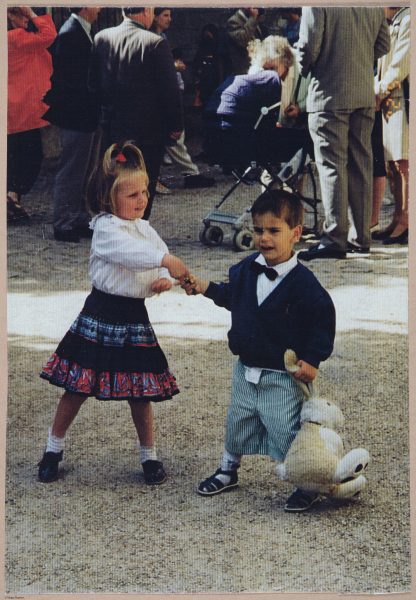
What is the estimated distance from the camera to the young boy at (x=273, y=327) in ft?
7.68

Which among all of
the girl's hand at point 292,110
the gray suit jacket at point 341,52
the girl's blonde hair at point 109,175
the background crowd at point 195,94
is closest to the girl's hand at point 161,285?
the girl's blonde hair at point 109,175

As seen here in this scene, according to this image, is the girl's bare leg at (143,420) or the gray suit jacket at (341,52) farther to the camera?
the gray suit jacket at (341,52)

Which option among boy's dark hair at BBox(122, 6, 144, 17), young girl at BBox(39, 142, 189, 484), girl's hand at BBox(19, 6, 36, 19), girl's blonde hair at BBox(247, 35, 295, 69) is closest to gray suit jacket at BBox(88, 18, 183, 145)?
boy's dark hair at BBox(122, 6, 144, 17)

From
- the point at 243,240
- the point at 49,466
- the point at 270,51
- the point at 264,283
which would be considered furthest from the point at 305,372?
Result: the point at 243,240

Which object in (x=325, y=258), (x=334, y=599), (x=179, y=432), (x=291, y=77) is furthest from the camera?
(x=291, y=77)

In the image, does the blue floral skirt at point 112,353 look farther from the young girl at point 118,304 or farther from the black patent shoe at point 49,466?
the black patent shoe at point 49,466

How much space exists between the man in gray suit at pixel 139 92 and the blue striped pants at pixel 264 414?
0.83m

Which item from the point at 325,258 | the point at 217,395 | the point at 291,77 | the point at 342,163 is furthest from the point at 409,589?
the point at 291,77

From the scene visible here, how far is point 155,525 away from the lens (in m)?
2.37

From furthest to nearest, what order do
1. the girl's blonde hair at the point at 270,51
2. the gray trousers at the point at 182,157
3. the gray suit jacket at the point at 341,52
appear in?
the girl's blonde hair at the point at 270,51 → the gray trousers at the point at 182,157 → the gray suit jacket at the point at 341,52

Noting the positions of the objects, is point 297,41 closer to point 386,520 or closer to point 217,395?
point 217,395

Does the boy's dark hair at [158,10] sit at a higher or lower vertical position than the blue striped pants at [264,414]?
higher

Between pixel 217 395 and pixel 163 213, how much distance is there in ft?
2.60

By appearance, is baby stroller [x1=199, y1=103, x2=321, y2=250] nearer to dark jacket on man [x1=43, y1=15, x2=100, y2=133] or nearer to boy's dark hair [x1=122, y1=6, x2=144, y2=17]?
dark jacket on man [x1=43, y1=15, x2=100, y2=133]
